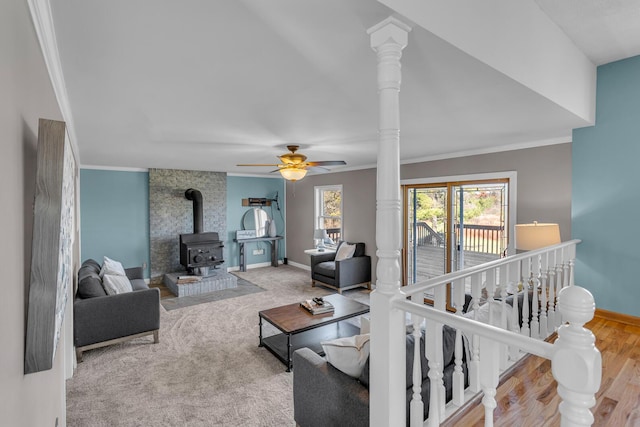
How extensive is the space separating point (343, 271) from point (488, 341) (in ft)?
15.3

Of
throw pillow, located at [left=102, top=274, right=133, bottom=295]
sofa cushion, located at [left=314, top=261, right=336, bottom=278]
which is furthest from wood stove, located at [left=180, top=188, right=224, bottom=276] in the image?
throw pillow, located at [left=102, top=274, right=133, bottom=295]

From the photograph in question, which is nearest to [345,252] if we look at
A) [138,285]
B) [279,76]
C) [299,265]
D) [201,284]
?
[299,265]

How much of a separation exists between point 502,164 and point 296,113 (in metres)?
3.00

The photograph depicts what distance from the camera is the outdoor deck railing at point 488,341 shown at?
89cm

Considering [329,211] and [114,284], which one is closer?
[114,284]

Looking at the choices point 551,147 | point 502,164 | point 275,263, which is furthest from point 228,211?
point 551,147

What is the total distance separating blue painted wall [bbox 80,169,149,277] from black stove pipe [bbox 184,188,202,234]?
0.82 meters

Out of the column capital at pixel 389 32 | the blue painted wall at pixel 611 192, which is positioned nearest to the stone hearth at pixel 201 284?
the blue painted wall at pixel 611 192

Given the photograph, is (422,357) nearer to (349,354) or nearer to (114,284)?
(349,354)

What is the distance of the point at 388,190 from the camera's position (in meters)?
1.51

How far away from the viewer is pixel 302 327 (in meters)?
3.35

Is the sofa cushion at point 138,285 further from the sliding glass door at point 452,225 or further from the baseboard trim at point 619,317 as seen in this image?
the baseboard trim at point 619,317

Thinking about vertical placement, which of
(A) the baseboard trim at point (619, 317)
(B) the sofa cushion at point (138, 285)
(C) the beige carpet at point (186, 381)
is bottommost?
(C) the beige carpet at point (186, 381)

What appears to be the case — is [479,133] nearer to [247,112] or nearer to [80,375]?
[247,112]
